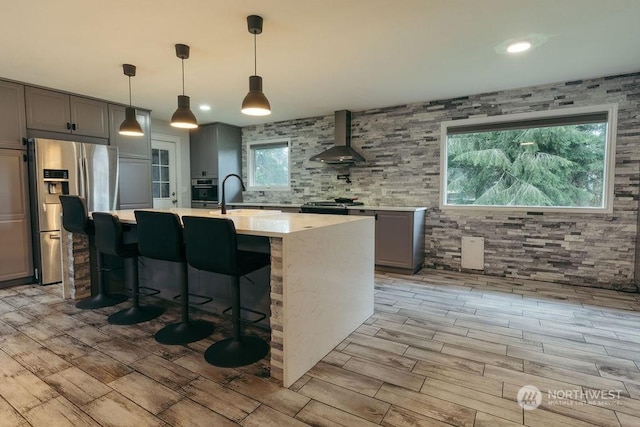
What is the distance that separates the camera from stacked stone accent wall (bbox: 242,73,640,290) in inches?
144

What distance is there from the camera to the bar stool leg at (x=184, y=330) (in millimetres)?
2432

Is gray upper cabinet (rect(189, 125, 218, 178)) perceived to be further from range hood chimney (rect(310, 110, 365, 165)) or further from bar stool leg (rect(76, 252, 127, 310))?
bar stool leg (rect(76, 252, 127, 310))

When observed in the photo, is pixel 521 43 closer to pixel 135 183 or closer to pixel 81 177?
pixel 81 177

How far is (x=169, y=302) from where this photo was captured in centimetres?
327

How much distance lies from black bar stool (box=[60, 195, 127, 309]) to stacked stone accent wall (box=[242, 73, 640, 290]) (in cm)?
329

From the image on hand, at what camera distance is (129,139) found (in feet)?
15.6

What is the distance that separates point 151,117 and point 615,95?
21.0 ft

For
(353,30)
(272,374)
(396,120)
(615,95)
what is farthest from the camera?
(396,120)

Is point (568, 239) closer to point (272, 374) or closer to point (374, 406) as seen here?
point (374, 406)

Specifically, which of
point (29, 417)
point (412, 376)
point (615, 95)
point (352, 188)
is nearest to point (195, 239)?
point (29, 417)

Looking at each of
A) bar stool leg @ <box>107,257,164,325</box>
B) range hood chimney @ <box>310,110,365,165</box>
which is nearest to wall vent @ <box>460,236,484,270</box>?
range hood chimney @ <box>310,110,365,165</box>

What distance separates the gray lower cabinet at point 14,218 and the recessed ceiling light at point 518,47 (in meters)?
5.18

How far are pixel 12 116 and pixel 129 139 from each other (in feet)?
4.22

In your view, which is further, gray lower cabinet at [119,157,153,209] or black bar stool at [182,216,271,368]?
gray lower cabinet at [119,157,153,209]
